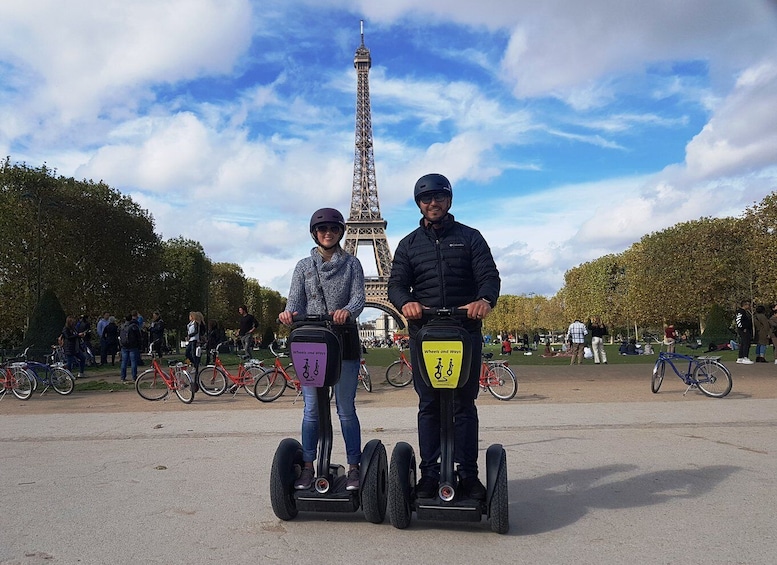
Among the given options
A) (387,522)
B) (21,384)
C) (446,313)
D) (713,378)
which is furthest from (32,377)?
(713,378)

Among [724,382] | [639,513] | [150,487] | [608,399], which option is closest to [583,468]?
[639,513]

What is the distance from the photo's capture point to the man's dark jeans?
4180mm

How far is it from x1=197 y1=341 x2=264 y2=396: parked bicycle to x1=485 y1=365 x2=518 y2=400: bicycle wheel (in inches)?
168

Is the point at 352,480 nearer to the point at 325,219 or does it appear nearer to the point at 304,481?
the point at 304,481

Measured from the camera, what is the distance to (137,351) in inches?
642

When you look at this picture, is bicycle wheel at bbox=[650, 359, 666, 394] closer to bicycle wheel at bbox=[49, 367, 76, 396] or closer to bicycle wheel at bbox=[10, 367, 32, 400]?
bicycle wheel at bbox=[49, 367, 76, 396]

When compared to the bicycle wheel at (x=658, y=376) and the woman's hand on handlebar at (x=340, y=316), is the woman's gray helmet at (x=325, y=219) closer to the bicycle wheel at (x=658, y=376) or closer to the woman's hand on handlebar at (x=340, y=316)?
the woman's hand on handlebar at (x=340, y=316)

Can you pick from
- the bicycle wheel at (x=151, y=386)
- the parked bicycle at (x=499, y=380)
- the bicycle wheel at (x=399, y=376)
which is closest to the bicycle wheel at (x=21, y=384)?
the bicycle wheel at (x=151, y=386)

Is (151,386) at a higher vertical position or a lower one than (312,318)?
lower

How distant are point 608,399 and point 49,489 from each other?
8.91 metres

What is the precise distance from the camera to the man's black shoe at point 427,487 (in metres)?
4.08

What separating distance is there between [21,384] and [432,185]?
12.4 metres

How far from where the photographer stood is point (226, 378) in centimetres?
1347

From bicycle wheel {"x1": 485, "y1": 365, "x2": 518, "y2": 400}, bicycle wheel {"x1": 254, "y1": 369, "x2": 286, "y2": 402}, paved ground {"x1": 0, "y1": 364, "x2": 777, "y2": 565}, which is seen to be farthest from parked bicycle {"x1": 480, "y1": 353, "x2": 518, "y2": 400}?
bicycle wheel {"x1": 254, "y1": 369, "x2": 286, "y2": 402}
